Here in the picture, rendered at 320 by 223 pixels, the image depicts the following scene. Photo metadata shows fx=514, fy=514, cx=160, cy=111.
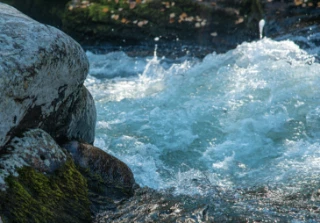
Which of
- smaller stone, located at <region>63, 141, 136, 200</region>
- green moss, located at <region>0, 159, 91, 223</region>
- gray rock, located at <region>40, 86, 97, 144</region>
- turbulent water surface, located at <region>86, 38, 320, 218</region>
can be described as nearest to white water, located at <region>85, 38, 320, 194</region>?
turbulent water surface, located at <region>86, 38, 320, 218</region>

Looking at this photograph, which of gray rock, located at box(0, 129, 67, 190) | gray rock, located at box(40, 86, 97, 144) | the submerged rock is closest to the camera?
gray rock, located at box(0, 129, 67, 190)

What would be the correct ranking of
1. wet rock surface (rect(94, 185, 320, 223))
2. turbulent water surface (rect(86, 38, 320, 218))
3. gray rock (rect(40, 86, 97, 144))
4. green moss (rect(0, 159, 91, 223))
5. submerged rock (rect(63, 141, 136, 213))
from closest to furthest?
green moss (rect(0, 159, 91, 223))
wet rock surface (rect(94, 185, 320, 223))
submerged rock (rect(63, 141, 136, 213))
gray rock (rect(40, 86, 97, 144))
turbulent water surface (rect(86, 38, 320, 218))

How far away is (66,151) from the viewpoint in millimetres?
4180

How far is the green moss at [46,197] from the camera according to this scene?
334 cm

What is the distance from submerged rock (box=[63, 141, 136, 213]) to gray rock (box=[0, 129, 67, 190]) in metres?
0.31

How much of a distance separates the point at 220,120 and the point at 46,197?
11.3 ft

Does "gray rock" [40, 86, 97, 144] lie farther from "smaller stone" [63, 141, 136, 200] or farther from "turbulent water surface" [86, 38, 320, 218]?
"turbulent water surface" [86, 38, 320, 218]

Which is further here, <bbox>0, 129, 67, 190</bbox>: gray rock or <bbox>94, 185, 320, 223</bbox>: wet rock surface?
<bbox>94, 185, 320, 223</bbox>: wet rock surface

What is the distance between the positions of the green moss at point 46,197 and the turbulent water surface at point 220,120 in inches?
42.1

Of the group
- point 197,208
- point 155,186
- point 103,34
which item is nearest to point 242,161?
point 155,186

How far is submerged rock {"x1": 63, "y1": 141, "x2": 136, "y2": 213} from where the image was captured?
4.19 m

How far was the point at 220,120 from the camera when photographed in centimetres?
665

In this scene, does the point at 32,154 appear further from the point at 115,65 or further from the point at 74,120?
the point at 115,65

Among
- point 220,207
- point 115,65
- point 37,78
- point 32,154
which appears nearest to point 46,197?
point 32,154
